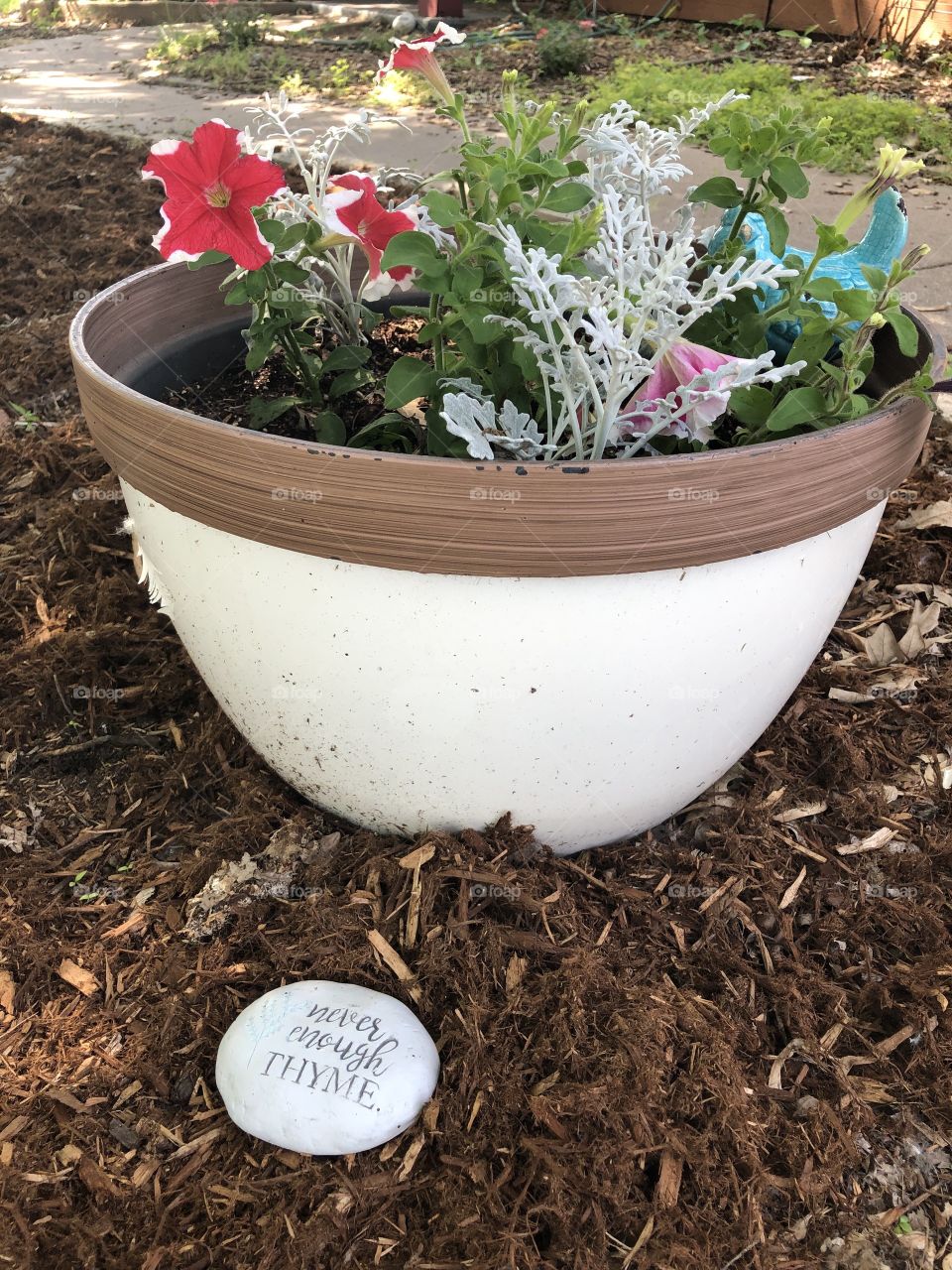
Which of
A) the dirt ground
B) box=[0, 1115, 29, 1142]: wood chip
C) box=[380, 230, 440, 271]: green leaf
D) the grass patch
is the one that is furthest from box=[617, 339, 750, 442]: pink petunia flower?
the grass patch

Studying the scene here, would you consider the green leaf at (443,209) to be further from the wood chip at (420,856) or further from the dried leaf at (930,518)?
the dried leaf at (930,518)

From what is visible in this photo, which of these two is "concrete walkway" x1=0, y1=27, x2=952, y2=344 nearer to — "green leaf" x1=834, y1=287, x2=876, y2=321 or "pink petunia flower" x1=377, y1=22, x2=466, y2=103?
"pink petunia flower" x1=377, y1=22, x2=466, y2=103

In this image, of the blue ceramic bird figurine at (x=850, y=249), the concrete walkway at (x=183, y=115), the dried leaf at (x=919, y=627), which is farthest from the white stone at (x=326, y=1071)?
the concrete walkway at (x=183, y=115)

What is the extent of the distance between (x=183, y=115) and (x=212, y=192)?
17.1 ft

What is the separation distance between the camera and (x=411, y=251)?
3.63ft

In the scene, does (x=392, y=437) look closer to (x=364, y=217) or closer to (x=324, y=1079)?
(x=364, y=217)

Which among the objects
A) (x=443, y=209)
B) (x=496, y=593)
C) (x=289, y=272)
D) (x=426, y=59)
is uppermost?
(x=426, y=59)

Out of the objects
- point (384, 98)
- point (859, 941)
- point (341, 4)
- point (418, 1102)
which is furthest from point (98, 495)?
point (341, 4)

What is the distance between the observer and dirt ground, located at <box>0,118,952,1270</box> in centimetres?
113

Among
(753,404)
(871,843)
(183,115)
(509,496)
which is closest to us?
(509,496)

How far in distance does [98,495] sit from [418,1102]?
1650 mm

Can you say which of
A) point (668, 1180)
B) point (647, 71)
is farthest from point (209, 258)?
point (647, 71)

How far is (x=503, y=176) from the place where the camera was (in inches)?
42.4

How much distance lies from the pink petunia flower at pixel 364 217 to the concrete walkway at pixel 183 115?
135 cm
